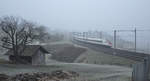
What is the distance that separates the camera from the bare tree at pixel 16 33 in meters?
42.2

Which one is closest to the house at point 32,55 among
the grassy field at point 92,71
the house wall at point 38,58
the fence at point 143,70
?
the house wall at point 38,58

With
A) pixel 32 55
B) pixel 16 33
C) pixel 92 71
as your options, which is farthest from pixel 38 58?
pixel 92 71

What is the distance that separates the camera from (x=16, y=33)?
1711 inches

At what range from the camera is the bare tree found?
138 ft

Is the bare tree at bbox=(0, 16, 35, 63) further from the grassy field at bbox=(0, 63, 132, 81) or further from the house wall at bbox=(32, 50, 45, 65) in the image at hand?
the grassy field at bbox=(0, 63, 132, 81)

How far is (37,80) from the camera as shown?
1639cm

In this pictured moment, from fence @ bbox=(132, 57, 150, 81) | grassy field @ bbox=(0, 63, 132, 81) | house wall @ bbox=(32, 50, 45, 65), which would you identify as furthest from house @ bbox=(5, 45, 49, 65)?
fence @ bbox=(132, 57, 150, 81)

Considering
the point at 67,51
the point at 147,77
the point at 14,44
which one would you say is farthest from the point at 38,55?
the point at 147,77

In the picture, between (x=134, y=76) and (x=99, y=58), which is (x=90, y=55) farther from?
(x=134, y=76)

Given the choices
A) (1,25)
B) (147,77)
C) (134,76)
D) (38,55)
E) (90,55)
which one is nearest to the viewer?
(147,77)

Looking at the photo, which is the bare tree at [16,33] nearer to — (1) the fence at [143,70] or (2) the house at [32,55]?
(2) the house at [32,55]

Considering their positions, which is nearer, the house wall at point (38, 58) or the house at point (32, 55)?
the house at point (32, 55)

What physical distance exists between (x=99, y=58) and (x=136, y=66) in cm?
3804

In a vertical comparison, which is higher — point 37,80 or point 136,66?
point 136,66
